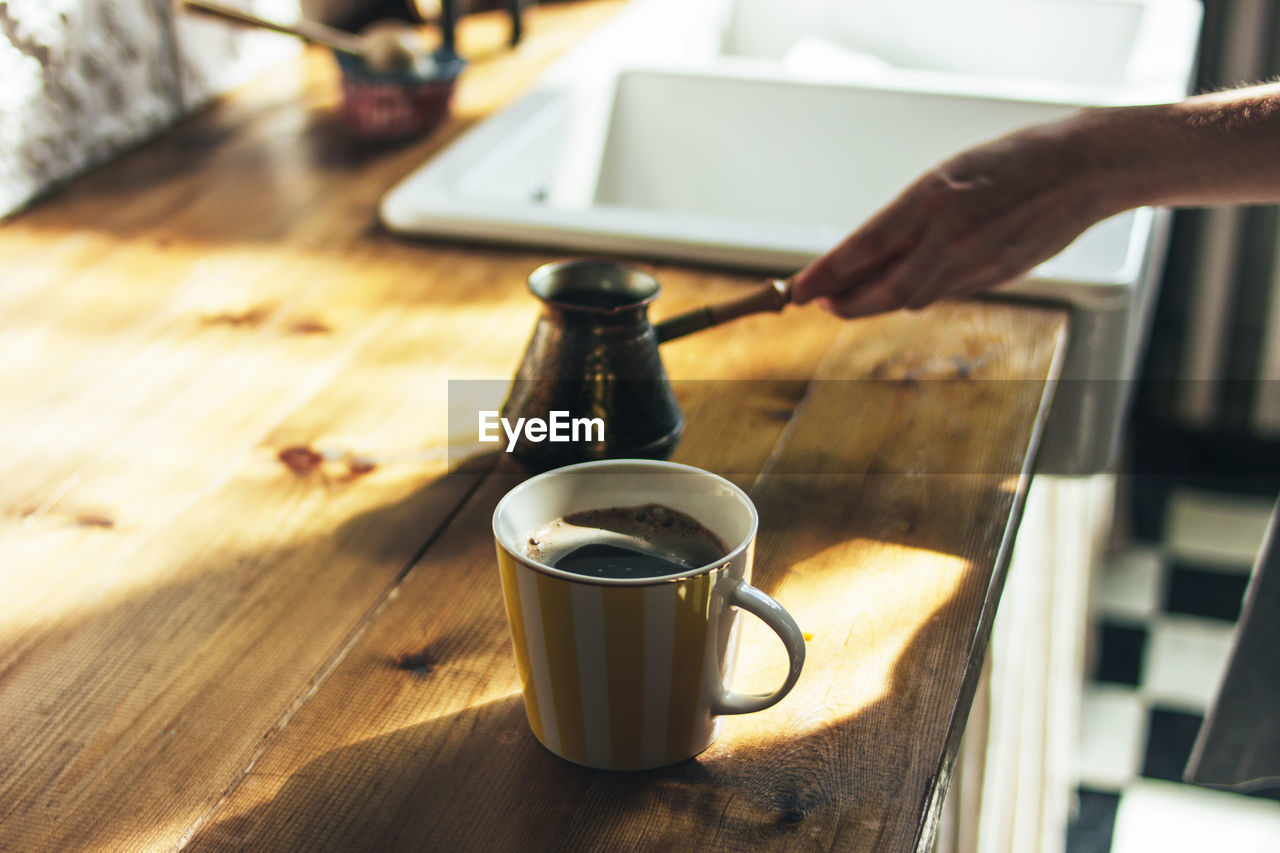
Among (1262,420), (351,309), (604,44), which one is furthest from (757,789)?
(1262,420)

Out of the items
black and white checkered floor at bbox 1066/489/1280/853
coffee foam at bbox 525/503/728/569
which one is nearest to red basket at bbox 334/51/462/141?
coffee foam at bbox 525/503/728/569

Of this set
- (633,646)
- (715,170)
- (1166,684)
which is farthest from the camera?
(1166,684)

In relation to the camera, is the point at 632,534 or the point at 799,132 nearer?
the point at 632,534

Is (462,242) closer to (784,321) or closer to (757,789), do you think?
(784,321)

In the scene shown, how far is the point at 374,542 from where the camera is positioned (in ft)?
2.14

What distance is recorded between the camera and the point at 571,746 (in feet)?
1.65

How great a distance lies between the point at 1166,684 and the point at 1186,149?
66.7 inches

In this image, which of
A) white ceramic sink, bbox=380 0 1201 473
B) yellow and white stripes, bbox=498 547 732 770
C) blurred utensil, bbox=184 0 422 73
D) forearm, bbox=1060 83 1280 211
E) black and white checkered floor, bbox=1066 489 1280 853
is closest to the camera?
yellow and white stripes, bbox=498 547 732 770

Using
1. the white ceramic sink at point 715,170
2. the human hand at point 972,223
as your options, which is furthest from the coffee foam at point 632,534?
the white ceramic sink at point 715,170

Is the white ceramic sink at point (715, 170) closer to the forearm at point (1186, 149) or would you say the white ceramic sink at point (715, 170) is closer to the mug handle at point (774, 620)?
the forearm at point (1186, 149)

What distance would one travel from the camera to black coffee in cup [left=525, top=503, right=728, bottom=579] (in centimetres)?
50

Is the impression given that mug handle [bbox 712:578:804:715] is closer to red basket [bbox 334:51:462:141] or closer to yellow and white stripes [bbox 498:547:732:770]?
yellow and white stripes [bbox 498:547:732:770]

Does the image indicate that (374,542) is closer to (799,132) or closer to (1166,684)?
(799,132)

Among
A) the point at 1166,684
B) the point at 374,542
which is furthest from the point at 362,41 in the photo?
the point at 1166,684
